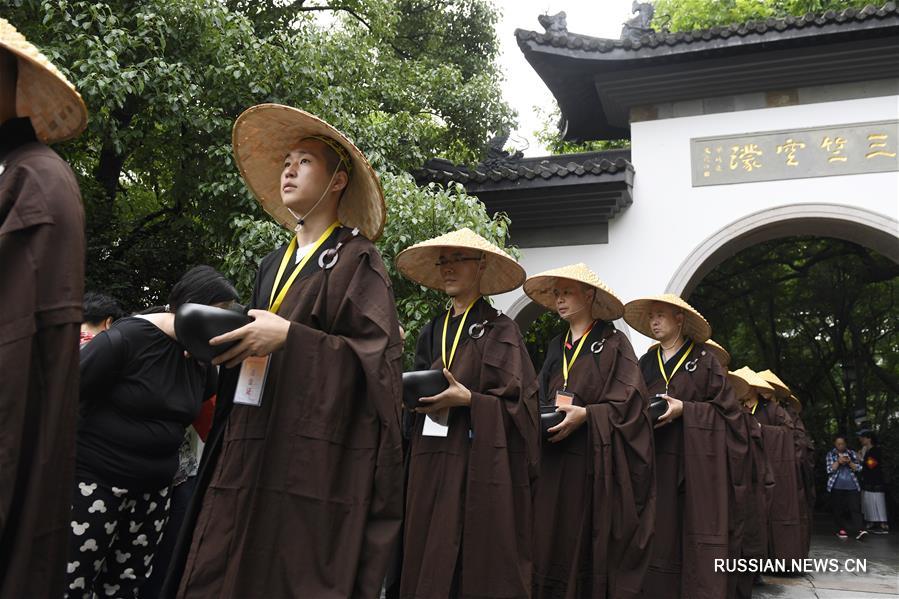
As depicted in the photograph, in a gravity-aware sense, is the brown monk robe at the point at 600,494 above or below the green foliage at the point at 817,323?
below

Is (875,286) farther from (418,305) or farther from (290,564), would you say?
(290,564)

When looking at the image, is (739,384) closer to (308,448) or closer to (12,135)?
(308,448)

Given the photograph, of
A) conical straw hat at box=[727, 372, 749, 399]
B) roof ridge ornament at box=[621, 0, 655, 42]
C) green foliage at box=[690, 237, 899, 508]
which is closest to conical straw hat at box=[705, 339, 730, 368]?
conical straw hat at box=[727, 372, 749, 399]

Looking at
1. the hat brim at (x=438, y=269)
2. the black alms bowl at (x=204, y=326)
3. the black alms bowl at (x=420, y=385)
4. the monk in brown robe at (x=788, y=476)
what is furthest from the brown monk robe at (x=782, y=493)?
the black alms bowl at (x=204, y=326)

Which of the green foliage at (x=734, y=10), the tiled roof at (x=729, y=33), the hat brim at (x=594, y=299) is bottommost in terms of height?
the hat brim at (x=594, y=299)

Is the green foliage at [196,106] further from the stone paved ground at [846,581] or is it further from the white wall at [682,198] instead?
the stone paved ground at [846,581]

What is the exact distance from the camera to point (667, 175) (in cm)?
938

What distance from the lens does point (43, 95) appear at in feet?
6.31

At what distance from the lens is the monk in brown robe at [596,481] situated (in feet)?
15.2

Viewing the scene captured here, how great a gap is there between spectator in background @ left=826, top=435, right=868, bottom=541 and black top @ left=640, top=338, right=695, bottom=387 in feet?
28.3

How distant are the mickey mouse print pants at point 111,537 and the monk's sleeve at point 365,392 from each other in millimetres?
1211

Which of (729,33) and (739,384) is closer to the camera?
(739,384)

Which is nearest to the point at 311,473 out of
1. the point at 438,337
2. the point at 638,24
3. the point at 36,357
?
the point at 36,357

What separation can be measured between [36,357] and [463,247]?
286cm
